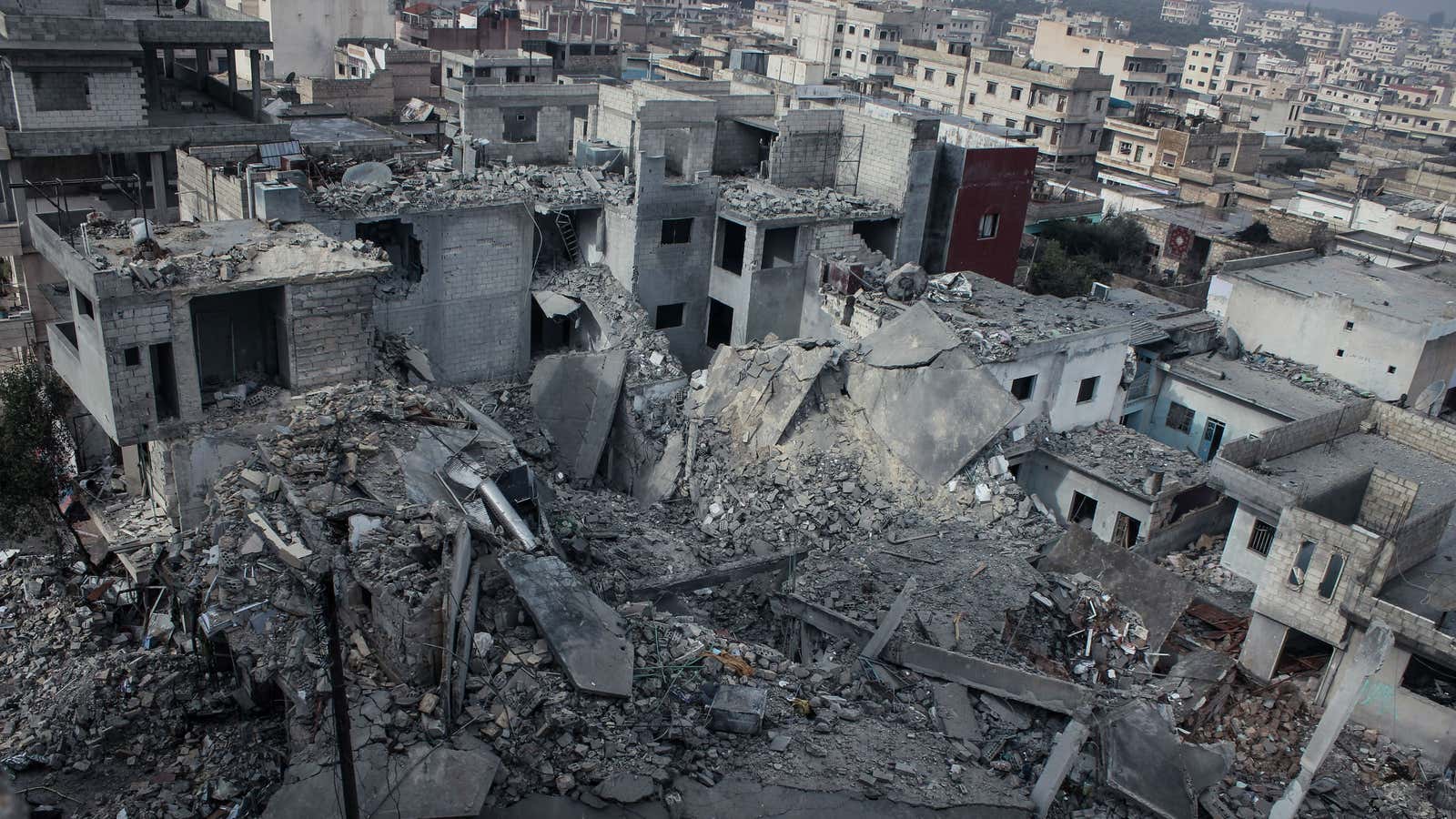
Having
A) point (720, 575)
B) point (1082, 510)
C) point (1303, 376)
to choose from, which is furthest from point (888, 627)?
point (1303, 376)

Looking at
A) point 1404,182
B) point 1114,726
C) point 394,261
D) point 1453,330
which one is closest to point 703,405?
point 394,261

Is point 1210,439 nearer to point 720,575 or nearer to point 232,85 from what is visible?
point 720,575

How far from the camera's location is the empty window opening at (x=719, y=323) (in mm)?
25859

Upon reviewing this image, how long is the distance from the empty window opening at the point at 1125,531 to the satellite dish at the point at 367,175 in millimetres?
16814

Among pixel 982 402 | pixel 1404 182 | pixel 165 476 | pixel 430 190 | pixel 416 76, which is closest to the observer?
pixel 165 476

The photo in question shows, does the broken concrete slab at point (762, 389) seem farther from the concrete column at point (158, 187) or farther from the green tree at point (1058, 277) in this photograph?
the green tree at point (1058, 277)

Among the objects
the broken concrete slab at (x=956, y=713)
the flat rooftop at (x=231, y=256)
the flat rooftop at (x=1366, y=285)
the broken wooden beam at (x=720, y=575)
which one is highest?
the flat rooftop at (x=231, y=256)

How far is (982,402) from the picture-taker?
19359 mm

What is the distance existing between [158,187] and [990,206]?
20.5 metres

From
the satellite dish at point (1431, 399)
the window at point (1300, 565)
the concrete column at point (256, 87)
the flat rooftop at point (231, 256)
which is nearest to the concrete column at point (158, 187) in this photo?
the concrete column at point (256, 87)

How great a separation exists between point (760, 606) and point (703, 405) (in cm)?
606

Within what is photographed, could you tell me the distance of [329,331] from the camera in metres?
16.0

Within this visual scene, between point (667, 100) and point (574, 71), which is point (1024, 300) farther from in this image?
point (574, 71)

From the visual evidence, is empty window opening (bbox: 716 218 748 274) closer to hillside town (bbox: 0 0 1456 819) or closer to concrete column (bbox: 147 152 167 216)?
hillside town (bbox: 0 0 1456 819)
